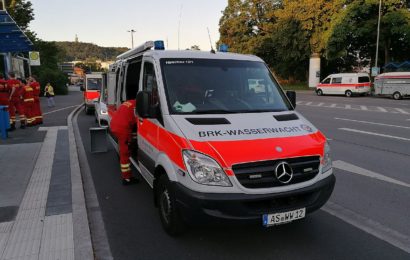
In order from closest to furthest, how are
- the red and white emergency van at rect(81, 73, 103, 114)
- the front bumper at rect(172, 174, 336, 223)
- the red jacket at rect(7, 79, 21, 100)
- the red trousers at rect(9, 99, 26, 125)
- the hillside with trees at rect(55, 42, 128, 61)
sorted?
the front bumper at rect(172, 174, 336, 223) → the red trousers at rect(9, 99, 26, 125) → the red jacket at rect(7, 79, 21, 100) → the red and white emergency van at rect(81, 73, 103, 114) → the hillside with trees at rect(55, 42, 128, 61)

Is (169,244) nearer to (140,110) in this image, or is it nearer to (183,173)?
(183,173)

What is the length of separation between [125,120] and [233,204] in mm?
3028

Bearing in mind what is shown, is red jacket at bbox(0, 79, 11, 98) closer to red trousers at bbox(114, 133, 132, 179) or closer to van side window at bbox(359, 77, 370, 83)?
red trousers at bbox(114, 133, 132, 179)

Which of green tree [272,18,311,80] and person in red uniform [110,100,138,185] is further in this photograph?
green tree [272,18,311,80]

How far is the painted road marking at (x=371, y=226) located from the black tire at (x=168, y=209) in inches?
85.2

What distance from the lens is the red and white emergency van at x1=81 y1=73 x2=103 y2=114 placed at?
19000 mm

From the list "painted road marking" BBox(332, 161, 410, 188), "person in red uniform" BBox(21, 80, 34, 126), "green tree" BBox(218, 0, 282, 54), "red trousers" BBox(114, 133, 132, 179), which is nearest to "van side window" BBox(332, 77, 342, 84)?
"green tree" BBox(218, 0, 282, 54)

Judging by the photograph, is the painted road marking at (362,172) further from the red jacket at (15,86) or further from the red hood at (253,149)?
the red jacket at (15,86)

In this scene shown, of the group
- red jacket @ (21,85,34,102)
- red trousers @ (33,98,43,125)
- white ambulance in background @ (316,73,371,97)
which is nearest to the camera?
red jacket @ (21,85,34,102)

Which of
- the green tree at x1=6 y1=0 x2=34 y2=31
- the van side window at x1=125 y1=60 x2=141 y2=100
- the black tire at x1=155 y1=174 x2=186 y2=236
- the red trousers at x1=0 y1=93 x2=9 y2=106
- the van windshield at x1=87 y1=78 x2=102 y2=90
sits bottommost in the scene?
the black tire at x1=155 y1=174 x2=186 y2=236

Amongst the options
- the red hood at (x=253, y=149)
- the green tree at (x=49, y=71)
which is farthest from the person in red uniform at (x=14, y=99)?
the green tree at (x=49, y=71)

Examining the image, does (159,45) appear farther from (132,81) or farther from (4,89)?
(4,89)

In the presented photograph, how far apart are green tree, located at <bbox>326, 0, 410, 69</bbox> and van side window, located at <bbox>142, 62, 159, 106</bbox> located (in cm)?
3444

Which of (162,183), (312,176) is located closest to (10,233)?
(162,183)
